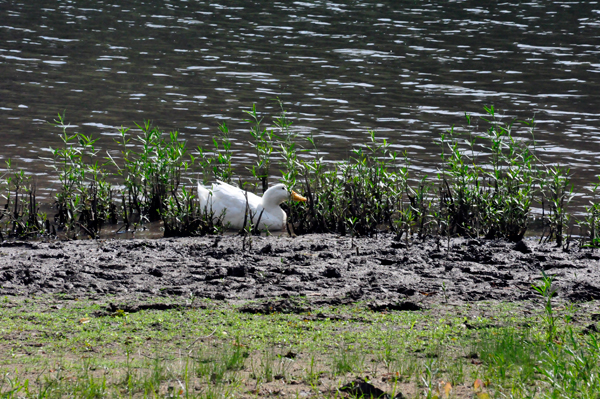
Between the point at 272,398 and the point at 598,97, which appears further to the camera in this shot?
the point at 598,97

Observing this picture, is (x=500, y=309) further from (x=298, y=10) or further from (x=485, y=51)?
(x=298, y=10)

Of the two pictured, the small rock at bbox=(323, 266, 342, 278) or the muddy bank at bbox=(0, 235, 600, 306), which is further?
the small rock at bbox=(323, 266, 342, 278)

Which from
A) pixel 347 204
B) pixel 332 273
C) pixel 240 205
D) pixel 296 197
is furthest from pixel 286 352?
pixel 296 197

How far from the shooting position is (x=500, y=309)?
5.71 m

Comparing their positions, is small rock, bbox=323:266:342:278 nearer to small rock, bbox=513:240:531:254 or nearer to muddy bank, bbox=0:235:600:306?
muddy bank, bbox=0:235:600:306

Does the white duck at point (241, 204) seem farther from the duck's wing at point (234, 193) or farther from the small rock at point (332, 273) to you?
the small rock at point (332, 273)

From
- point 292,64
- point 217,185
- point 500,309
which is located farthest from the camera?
point 292,64

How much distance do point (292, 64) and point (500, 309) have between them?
1577 cm

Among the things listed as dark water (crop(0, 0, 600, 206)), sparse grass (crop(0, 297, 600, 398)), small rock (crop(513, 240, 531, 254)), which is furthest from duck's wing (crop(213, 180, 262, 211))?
sparse grass (crop(0, 297, 600, 398))

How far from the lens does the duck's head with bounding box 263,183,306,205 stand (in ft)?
31.6

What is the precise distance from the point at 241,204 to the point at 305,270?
291 cm

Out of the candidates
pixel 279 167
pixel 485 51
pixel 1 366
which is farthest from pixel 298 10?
pixel 1 366

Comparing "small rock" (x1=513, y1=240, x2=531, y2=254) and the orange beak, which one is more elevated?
"small rock" (x1=513, y1=240, x2=531, y2=254)

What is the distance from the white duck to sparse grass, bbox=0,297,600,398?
3.75 meters
